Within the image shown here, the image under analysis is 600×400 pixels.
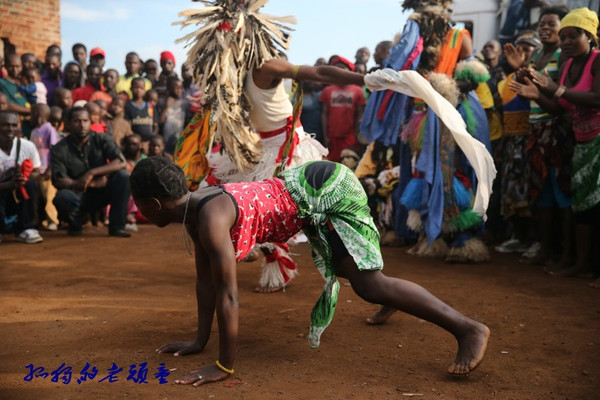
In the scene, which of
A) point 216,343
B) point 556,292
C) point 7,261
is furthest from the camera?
point 7,261

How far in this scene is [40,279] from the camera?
4441 mm

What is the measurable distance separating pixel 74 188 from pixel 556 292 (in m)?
4.97

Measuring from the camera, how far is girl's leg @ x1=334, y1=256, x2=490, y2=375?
2.55 metres

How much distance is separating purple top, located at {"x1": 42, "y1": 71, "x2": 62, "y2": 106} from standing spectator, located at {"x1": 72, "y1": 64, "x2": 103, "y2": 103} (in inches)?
10.9

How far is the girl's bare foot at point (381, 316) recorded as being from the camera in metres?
3.34

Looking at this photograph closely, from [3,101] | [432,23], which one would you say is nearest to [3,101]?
[3,101]

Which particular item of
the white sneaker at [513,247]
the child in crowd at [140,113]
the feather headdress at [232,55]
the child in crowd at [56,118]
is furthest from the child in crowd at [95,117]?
the white sneaker at [513,247]

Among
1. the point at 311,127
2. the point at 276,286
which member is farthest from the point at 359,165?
the point at 276,286

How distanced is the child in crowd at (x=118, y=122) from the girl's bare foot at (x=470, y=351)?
20.7ft

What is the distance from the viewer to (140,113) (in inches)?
327

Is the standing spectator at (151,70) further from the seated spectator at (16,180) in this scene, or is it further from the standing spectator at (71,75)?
the seated spectator at (16,180)

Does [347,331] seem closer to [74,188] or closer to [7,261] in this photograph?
[7,261]

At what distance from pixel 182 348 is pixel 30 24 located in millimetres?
10074

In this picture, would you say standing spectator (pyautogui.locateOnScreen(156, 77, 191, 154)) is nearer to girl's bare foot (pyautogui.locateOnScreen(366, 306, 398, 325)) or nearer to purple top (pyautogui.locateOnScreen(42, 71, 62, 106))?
purple top (pyautogui.locateOnScreen(42, 71, 62, 106))
